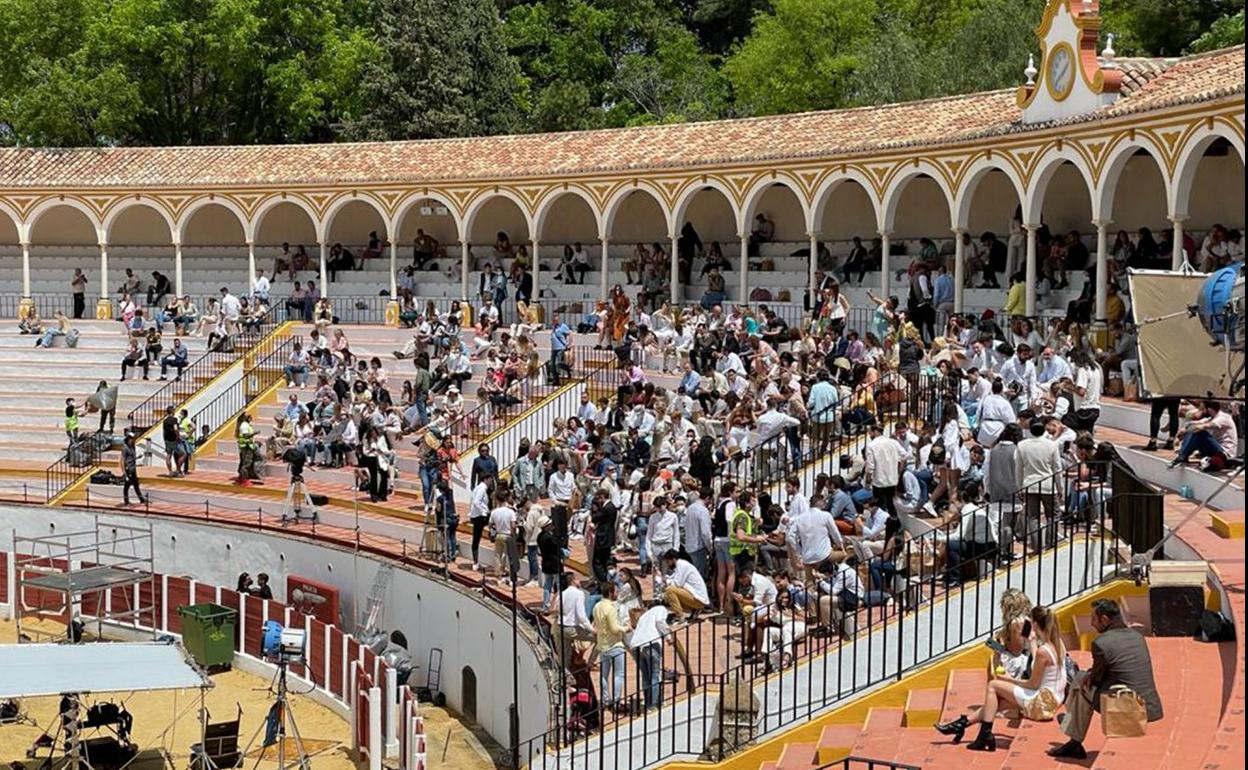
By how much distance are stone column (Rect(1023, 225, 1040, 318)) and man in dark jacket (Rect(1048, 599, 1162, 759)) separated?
14818 mm

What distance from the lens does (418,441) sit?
3053 centimetres

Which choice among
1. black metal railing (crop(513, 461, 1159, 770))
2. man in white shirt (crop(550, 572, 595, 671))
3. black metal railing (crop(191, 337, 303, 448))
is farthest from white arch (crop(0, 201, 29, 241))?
black metal railing (crop(513, 461, 1159, 770))

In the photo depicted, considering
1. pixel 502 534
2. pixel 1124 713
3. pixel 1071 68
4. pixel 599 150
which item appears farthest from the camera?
pixel 599 150

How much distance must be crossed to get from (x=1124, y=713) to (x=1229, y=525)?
454 centimetres

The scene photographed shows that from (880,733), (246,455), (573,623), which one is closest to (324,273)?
(246,455)

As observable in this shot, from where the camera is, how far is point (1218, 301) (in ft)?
44.8

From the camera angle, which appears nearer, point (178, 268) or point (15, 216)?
point (178, 268)

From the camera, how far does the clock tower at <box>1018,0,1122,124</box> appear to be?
26.9 metres

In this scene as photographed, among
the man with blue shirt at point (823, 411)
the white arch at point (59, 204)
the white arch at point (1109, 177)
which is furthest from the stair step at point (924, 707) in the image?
the white arch at point (59, 204)

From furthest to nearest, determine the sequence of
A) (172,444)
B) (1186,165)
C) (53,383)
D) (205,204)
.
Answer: (205,204)
(53,383)
(172,444)
(1186,165)

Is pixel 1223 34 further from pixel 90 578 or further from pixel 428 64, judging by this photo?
A: pixel 90 578

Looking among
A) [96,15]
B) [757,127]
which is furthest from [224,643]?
[96,15]

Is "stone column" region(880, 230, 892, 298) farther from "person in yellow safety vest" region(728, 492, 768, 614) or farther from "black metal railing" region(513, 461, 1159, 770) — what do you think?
"black metal railing" region(513, 461, 1159, 770)

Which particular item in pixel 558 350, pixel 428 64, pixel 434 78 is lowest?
pixel 558 350
